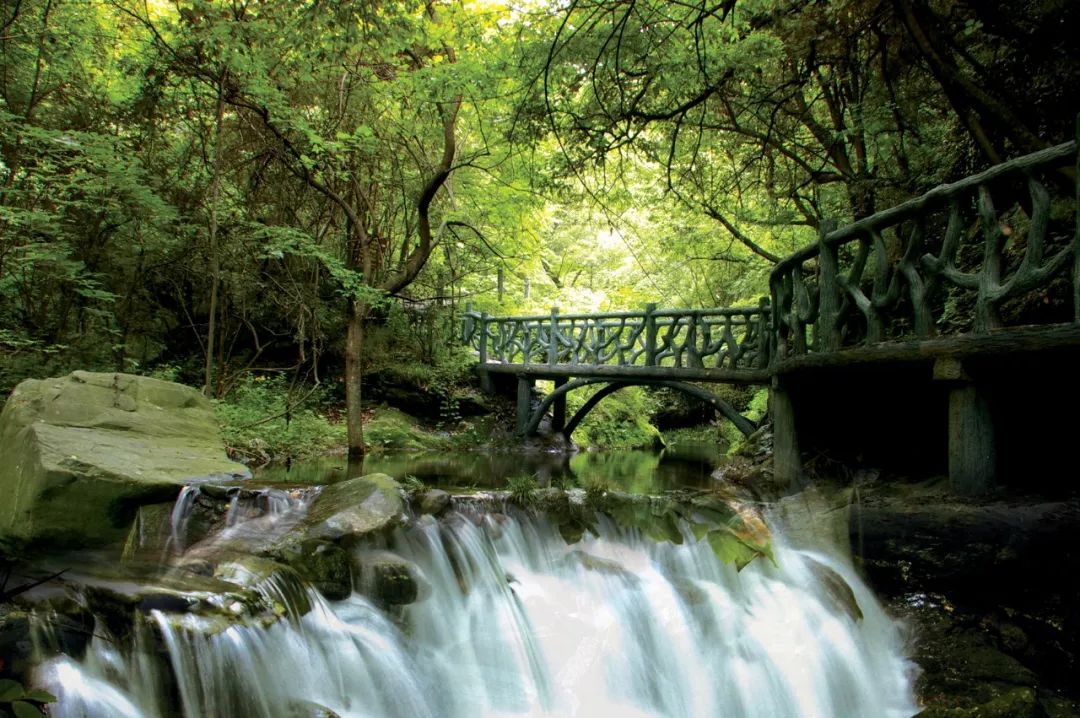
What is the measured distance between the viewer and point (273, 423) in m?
10.3

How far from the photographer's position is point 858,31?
6000mm

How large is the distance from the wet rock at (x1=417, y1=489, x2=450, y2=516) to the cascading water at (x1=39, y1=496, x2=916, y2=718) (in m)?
0.14

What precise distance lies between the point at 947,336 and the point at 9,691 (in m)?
4.97

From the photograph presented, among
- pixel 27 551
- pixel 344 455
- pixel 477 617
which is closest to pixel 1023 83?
pixel 477 617

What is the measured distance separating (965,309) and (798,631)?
380 cm

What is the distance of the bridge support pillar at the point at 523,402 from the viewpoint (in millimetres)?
15469

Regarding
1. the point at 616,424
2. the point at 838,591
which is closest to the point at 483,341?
the point at 616,424

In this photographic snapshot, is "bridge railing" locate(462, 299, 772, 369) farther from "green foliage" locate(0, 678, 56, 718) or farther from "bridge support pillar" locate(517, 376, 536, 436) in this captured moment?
"green foliage" locate(0, 678, 56, 718)

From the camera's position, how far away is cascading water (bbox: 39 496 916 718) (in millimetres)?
3289

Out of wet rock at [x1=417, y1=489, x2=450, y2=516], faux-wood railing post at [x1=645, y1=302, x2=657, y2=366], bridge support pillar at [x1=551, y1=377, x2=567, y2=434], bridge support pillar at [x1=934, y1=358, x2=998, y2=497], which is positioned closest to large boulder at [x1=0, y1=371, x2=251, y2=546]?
wet rock at [x1=417, y1=489, x2=450, y2=516]

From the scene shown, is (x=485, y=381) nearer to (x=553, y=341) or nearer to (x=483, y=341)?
(x=483, y=341)

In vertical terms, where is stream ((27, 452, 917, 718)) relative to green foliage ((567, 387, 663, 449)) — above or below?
below

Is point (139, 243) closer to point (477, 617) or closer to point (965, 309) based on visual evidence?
point (477, 617)

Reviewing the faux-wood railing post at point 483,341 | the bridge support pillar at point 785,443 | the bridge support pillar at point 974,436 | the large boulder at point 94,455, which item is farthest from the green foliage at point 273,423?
the bridge support pillar at point 974,436
